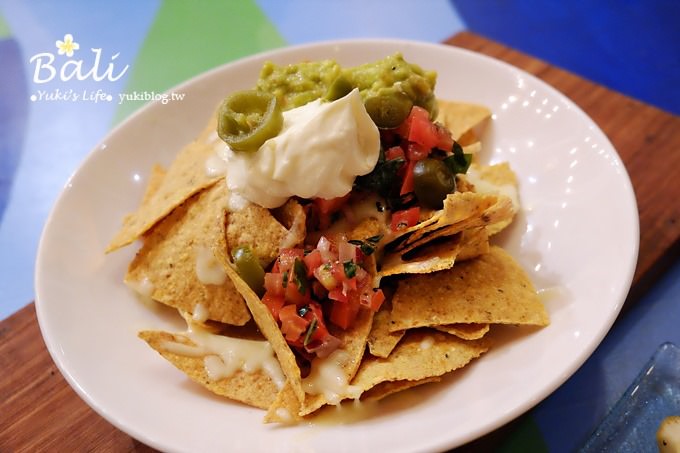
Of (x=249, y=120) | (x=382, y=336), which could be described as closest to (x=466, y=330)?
(x=382, y=336)

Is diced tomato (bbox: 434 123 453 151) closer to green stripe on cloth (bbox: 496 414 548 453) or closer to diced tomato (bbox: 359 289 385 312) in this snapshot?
diced tomato (bbox: 359 289 385 312)

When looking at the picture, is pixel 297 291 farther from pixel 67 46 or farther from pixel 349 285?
pixel 67 46

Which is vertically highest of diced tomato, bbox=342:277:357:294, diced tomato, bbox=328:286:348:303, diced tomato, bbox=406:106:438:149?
diced tomato, bbox=406:106:438:149

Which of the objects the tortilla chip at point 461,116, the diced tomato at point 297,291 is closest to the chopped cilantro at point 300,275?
the diced tomato at point 297,291

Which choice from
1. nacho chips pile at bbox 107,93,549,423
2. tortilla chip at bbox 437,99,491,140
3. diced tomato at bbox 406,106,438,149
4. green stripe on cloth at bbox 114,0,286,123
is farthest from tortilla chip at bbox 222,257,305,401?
green stripe on cloth at bbox 114,0,286,123

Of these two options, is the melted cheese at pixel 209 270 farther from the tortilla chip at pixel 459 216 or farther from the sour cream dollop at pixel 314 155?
the tortilla chip at pixel 459 216

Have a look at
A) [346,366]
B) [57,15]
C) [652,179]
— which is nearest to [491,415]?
[346,366]

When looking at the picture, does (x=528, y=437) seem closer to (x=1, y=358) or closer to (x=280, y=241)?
(x=280, y=241)
